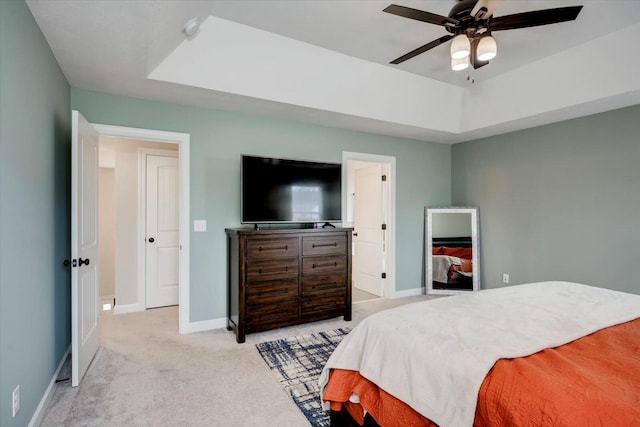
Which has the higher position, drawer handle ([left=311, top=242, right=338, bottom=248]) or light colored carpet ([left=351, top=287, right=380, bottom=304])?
drawer handle ([left=311, top=242, right=338, bottom=248])

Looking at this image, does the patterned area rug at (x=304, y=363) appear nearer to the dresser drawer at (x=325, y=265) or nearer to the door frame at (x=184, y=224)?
the dresser drawer at (x=325, y=265)

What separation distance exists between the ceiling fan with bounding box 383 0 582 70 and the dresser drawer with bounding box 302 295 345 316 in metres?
2.63

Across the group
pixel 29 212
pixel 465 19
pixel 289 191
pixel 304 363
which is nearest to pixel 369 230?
pixel 289 191

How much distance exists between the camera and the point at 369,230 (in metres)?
5.17

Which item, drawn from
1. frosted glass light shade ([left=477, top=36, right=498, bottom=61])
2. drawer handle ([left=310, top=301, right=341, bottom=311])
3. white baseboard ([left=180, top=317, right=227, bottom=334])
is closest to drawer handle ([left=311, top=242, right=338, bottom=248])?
drawer handle ([left=310, top=301, right=341, bottom=311])

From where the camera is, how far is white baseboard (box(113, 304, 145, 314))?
409cm

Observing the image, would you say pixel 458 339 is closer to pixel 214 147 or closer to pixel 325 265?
pixel 325 265

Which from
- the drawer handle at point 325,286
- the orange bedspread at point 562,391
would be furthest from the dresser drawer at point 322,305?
the orange bedspread at point 562,391

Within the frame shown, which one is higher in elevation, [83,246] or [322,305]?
[83,246]

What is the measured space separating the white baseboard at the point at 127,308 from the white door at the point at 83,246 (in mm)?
1197

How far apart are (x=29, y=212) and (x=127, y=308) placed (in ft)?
8.74

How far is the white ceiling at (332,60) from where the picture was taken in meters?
2.24

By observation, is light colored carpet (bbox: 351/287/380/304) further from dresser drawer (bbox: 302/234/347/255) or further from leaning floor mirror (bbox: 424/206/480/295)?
dresser drawer (bbox: 302/234/347/255)

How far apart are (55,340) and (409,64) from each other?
415 cm
